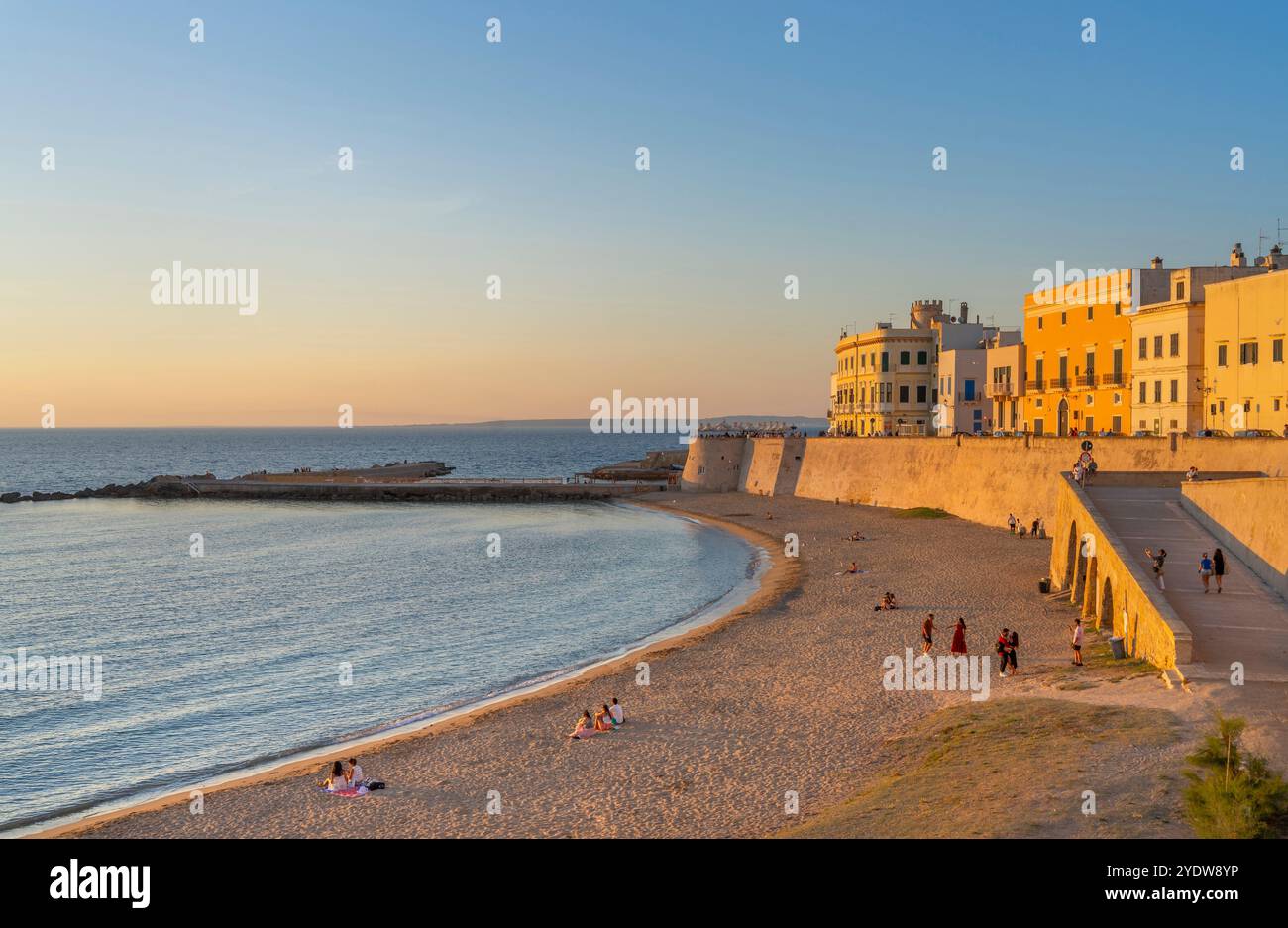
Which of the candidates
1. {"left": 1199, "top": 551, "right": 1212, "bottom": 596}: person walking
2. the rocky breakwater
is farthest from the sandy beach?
the rocky breakwater

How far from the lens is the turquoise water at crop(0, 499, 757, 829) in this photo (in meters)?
23.6

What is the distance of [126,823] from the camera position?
18.3 meters

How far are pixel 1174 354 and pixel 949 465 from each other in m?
14.5

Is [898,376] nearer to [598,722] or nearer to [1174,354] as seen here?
[1174,354]

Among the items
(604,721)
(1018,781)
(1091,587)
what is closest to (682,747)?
(604,721)

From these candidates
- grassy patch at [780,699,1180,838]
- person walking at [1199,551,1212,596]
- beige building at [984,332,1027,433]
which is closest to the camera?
grassy patch at [780,699,1180,838]

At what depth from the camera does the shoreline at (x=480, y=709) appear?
19.0 metres

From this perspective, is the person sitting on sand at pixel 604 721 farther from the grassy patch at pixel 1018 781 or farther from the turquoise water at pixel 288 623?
the grassy patch at pixel 1018 781

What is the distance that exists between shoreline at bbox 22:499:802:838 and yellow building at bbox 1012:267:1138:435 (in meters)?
20.4

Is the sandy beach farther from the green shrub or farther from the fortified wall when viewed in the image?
the fortified wall
